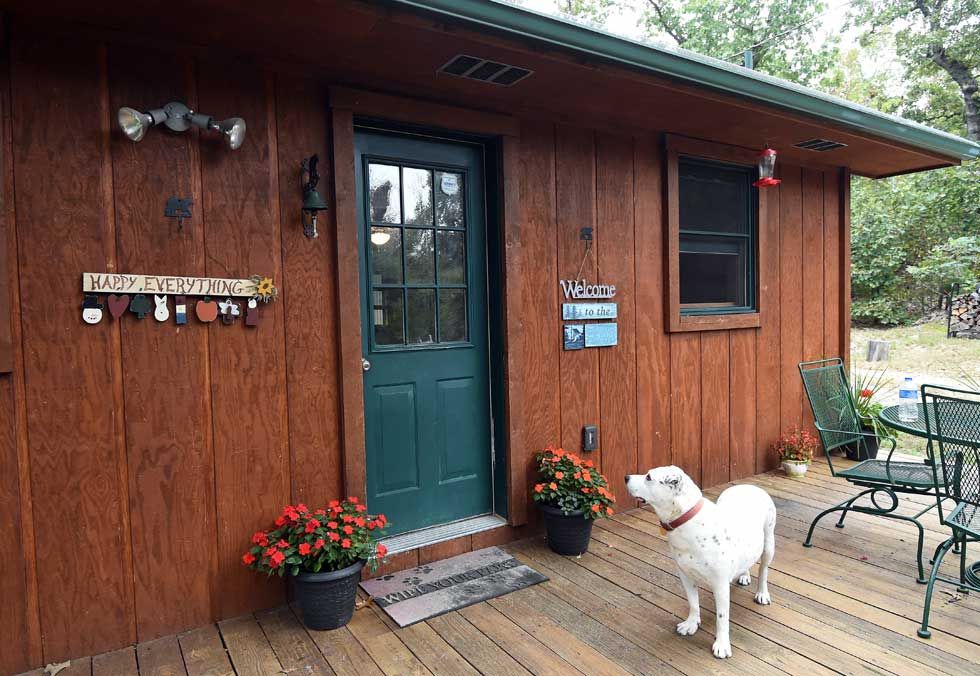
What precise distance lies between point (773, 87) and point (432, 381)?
7.40 ft

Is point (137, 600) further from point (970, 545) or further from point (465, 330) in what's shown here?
point (970, 545)

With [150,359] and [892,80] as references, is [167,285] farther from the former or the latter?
[892,80]

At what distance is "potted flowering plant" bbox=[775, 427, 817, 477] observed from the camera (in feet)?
13.3

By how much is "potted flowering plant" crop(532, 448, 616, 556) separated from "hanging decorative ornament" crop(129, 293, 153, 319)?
1.85m

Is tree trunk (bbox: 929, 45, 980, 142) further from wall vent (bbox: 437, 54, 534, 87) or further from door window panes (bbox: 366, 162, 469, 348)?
door window panes (bbox: 366, 162, 469, 348)

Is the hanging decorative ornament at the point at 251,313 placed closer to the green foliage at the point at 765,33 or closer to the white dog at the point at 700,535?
the white dog at the point at 700,535

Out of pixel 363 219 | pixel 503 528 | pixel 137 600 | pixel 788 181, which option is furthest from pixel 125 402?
pixel 788 181

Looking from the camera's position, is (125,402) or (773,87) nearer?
(125,402)

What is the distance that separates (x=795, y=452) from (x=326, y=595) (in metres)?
3.36

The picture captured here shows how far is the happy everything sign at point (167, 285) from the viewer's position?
2051mm

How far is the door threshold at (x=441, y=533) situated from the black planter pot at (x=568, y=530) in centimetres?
28

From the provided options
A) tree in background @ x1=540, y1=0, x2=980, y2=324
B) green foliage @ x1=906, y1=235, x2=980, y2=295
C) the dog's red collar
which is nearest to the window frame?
the dog's red collar

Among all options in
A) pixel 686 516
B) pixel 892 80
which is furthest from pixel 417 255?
pixel 892 80

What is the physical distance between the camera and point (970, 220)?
10.1 metres
